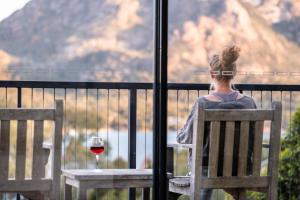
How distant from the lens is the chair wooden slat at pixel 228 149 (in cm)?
439

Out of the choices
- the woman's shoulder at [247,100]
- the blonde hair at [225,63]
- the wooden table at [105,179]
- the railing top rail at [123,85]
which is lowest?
the wooden table at [105,179]

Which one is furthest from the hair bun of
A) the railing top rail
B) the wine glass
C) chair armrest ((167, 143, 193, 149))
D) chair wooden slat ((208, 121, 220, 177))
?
the wine glass

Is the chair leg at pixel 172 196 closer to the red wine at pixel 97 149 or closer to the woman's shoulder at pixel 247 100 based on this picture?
the red wine at pixel 97 149

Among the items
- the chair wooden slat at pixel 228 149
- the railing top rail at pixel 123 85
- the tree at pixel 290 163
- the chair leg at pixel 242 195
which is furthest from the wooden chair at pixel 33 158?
the tree at pixel 290 163

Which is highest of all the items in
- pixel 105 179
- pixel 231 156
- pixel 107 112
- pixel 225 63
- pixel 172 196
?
pixel 225 63

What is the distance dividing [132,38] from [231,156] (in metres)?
0.97

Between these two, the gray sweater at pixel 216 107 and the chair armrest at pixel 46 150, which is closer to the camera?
the chair armrest at pixel 46 150

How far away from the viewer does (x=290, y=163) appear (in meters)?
4.68

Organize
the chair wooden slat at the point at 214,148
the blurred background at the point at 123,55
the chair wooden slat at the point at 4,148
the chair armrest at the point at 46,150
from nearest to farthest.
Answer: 1. the chair wooden slat at the point at 4,148
2. the chair armrest at the point at 46,150
3. the blurred background at the point at 123,55
4. the chair wooden slat at the point at 214,148

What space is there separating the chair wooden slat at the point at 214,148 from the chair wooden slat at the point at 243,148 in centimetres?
15

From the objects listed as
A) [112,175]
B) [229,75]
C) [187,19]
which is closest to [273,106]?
[229,75]

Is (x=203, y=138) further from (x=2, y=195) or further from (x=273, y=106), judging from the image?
(x=2, y=195)

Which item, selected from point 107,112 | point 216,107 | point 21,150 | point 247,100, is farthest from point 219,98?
point 21,150

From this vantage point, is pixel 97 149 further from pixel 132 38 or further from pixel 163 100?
pixel 132 38
